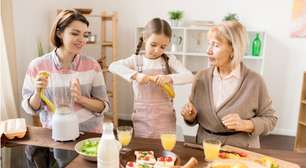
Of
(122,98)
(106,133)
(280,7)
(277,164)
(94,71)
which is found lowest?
(122,98)

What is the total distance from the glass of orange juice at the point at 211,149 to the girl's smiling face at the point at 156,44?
699 millimetres

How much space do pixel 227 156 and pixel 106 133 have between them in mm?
584

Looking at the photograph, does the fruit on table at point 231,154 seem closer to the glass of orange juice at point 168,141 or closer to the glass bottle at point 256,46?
the glass of orange juice at point 168,141

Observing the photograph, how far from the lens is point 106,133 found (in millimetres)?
1162

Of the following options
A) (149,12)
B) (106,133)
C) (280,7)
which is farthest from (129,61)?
(280,7)

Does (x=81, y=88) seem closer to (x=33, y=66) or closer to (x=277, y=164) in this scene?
(x=33, y=66)

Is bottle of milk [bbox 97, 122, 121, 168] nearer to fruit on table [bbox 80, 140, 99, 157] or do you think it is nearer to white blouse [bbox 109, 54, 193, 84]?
fruit on table [bbox 80, 140, 99, 157]

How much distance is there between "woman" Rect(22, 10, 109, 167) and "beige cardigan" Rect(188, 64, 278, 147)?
600 millimetres

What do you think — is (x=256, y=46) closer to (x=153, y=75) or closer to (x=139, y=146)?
(x=153, y=75)

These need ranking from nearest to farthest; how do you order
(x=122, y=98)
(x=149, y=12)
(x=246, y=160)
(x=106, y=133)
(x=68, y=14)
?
(x=106, y=133) → (x=246, y=160) → (x=68, y=14) → (x=149, y=12) → (x=122, y=98)

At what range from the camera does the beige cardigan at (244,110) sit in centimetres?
167

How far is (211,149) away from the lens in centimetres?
137

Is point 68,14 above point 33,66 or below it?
above

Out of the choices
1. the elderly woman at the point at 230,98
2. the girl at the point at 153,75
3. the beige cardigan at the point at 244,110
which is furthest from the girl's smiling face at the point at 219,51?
the girl at the point at 153,75
